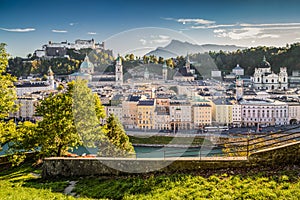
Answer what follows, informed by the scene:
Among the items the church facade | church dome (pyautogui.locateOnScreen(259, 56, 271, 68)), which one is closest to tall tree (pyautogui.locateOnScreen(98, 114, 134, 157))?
the church facade

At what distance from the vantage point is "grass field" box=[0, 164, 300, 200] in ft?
9.49

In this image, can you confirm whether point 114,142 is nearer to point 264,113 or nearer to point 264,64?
point 264,113

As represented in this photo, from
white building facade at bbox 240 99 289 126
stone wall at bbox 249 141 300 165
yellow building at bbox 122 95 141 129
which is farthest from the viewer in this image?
white building facade at bbox 240 99 289 126

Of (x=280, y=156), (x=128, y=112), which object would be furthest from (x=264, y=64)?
(x=280, y=156)

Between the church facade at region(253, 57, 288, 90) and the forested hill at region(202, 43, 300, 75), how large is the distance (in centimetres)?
223

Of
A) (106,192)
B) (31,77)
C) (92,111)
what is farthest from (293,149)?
(31,77)

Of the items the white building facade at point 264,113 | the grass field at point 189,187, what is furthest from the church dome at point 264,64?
the grass field at point 189,187

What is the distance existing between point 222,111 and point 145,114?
659 cm

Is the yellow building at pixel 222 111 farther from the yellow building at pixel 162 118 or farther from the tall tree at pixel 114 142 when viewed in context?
the tall tree at pixel 114 142

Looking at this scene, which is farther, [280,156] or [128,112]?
[128,112]

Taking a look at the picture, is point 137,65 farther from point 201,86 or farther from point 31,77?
point 31,77

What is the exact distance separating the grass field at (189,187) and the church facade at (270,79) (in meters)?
33.0

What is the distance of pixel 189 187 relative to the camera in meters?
3.17

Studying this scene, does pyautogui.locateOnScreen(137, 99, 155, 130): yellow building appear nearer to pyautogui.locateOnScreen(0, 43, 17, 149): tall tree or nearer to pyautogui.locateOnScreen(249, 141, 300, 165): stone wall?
pyautogui.locateOnScreen(0, 43, 17, 149): tall tree
